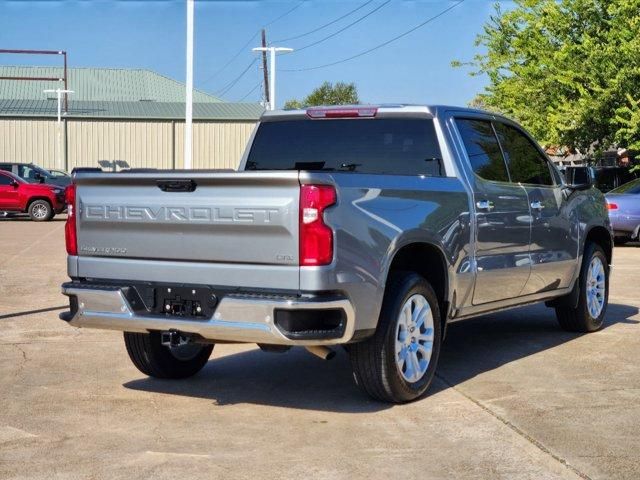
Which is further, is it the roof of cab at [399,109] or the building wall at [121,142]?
the building wall at [121,142]

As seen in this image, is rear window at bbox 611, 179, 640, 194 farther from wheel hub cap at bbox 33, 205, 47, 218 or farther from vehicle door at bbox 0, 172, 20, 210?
vehicle door at bbox 0, 172, 20, 210

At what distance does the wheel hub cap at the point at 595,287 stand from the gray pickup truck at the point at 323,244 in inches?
53.9

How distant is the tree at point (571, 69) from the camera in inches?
1134

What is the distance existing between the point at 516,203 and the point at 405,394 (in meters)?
2.26

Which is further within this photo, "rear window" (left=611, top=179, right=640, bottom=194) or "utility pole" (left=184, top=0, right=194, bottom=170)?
"utility pole" (left=184, top=0, right=194, bottom=170)

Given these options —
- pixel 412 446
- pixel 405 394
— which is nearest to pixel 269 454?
pixel 412 446

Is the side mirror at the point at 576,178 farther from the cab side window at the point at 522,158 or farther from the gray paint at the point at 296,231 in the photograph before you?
the gray paint at the point at 296,231

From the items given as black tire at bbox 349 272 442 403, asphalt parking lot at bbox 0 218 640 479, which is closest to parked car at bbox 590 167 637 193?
asphalt parking lot at bbox 0 218 640 479

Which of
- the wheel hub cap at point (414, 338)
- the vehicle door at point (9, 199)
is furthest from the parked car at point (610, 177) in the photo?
the wheel hub cap at point (414, 338)

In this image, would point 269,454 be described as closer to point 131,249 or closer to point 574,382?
point 131,249

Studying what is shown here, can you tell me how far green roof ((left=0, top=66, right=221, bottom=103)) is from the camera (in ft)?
266

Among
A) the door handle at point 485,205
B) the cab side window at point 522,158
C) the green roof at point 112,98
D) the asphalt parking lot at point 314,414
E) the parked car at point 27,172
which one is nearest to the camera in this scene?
the asphalt parking lot at point 314,414

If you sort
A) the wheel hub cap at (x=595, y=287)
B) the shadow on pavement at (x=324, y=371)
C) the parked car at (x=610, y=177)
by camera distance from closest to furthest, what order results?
the shadow on pavement at (x=324, y=371)
the wheel hub cap at (x=595, y=287)
the parked car at (x=610, y=177)

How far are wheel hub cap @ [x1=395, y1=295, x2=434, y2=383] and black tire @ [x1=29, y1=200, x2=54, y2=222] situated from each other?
2760 cm
